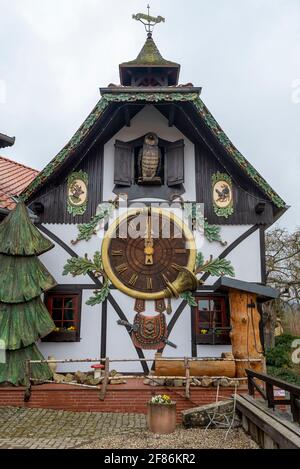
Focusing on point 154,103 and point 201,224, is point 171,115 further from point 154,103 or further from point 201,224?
point 201,224

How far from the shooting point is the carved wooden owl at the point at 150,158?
11367mm

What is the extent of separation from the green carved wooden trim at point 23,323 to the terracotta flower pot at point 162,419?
3.57 meters

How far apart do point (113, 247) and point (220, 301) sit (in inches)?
124

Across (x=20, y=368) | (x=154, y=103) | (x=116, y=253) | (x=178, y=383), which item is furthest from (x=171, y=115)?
(x=20, y=368)

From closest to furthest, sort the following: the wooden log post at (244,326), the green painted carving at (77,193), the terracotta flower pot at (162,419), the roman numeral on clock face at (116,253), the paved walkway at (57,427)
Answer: the paved walkway at (57,427), the terracotta flower pot at (162,419), the wooden log post at (244,326), the roman numeral on clock face at (116,253), the green painted carving at (77,193)

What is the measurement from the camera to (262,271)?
10.9 m

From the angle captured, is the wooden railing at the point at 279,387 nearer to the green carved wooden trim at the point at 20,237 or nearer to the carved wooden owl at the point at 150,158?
the green carved wooden trim at the point at 20,237

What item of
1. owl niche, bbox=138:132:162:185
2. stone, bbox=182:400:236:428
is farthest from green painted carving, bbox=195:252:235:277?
stone, bbox=182:400:236:428

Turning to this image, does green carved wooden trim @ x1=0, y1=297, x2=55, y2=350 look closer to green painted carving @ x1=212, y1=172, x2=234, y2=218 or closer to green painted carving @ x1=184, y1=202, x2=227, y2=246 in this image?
green painted carving @ x1=184, y1=202, x2=227, y2=246

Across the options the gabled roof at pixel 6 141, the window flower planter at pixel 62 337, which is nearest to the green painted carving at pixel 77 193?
the gabled roof at pixel 6 141

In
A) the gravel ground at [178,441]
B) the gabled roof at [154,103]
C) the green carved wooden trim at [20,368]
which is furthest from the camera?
the gabled roof at [154,103]

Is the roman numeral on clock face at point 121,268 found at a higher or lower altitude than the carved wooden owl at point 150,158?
lower

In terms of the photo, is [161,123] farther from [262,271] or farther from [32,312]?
[32,312]

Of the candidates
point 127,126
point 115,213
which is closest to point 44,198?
point 115,213
